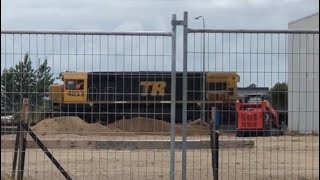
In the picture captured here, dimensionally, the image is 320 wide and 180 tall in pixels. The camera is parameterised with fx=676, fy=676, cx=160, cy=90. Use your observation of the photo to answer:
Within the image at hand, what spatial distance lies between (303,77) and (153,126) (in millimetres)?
3461

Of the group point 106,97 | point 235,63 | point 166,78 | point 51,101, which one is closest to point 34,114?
point 51,101

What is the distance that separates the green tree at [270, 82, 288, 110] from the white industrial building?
69 millimetres

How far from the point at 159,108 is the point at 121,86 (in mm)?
882

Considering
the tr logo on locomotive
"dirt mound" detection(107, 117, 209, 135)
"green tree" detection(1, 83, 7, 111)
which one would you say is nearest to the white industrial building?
"dirt mound" detection(107, 117, 209, 135)

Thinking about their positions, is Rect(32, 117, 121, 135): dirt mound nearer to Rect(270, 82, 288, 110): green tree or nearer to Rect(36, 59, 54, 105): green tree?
Rect(36, 59, 54, 105): green tree

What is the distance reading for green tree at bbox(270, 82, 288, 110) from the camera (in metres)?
9.34

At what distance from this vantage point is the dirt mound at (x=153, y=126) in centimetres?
1099

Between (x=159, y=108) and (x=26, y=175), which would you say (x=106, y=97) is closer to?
(x=159, y=108)

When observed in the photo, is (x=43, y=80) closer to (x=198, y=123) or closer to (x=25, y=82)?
(x=25, y=82)

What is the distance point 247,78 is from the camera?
9.10 meters

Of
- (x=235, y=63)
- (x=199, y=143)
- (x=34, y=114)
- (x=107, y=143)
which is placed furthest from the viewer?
(x=107, y=143)

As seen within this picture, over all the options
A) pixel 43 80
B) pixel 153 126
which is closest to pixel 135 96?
pixel 153 126

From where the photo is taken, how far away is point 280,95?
9.39 metres

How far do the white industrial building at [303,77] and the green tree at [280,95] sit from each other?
69 mm
